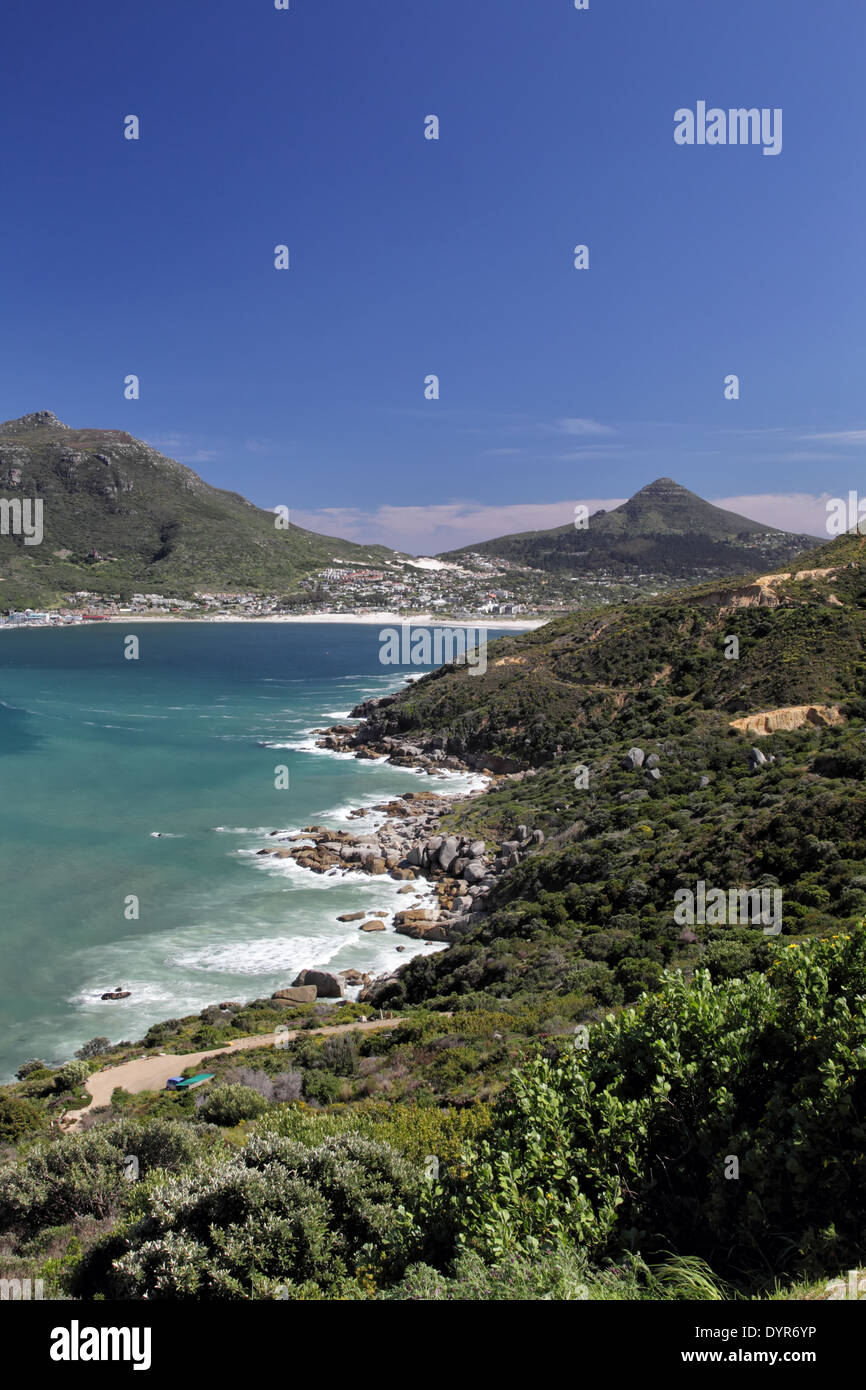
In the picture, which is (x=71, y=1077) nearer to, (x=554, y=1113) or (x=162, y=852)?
(x=554, y=1113)

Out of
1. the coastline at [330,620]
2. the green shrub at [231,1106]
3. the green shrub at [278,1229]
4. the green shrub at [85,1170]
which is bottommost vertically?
the green shrub at [231,1106]

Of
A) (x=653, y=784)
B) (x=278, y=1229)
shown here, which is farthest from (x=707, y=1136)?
(x=653, y=784)

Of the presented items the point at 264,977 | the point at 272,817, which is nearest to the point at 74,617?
the point at 272,817

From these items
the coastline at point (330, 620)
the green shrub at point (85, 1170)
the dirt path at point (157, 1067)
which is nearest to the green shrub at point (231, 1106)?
the green shrub at point (85, 1170)

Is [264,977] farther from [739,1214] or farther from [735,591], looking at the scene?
[735,591]

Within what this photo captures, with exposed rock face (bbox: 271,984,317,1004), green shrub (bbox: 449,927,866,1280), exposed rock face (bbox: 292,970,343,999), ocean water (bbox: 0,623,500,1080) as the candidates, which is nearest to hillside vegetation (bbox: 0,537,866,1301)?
green shrub (bbox: 449,927,866,1280)

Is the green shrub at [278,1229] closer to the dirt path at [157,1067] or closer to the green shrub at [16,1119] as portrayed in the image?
the green shrub at [16,1119]
